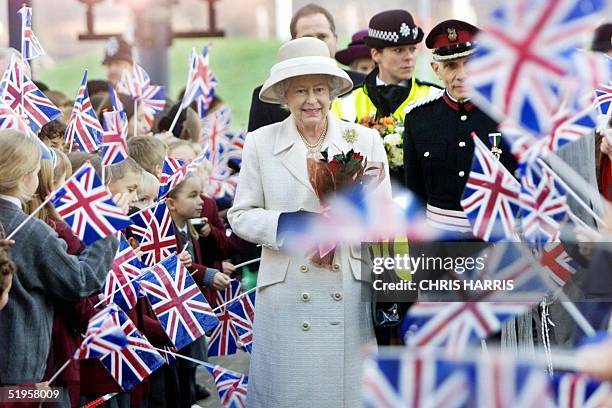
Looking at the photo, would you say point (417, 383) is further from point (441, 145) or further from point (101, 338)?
point (441, 145)

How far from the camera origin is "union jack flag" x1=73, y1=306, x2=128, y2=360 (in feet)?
→ 16.8

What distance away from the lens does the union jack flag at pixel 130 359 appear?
5770 millimetres

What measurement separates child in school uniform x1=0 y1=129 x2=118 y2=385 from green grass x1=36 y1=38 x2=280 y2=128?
40.7 ft

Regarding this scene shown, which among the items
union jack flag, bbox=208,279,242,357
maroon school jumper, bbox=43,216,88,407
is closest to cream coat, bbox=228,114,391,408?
maroon school jumper, bbox=43,216,88,407

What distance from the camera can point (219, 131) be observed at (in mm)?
9727

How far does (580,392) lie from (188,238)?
399 centimetres

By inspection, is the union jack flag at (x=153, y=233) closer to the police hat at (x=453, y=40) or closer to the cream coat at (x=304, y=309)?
the cream coat at (x=304, y=309)

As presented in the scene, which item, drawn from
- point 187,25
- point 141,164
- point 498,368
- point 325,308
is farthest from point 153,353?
point 187,25

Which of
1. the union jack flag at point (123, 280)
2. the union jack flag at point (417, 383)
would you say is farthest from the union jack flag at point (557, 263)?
the union jack flag at point (123, 280)

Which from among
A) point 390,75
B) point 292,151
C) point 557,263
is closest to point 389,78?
point 390,75

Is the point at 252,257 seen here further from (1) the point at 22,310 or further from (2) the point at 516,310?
(2) the point at 516,310

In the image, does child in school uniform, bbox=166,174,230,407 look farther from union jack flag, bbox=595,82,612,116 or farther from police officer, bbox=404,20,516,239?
union jack flag, bbox=595,82,612,116

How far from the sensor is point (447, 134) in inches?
247

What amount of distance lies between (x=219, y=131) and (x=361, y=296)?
4.10 metres
